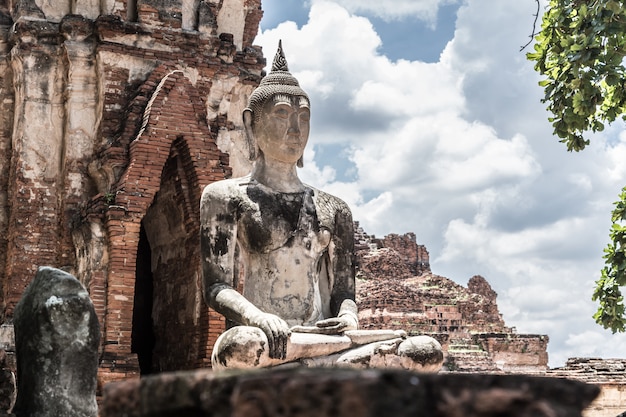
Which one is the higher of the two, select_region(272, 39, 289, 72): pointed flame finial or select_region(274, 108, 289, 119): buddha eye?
select_region(272, 39, 289, 72): pointed flame finial

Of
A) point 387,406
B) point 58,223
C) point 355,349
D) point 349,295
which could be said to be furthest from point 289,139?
point 58,223

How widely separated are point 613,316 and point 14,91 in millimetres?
8346

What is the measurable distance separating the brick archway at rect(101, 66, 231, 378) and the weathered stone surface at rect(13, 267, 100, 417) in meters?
7.35

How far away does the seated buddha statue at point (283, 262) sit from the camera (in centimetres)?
542

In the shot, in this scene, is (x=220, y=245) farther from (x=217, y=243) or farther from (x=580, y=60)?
(x=580, y=60)

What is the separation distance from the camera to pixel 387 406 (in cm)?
156

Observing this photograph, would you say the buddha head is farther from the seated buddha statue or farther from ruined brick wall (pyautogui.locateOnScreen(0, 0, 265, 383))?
ruined brick wall (pyautogui.locateOnScreen(0, 0, 265, 383))

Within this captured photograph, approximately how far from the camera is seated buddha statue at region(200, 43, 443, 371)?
17.8 feet

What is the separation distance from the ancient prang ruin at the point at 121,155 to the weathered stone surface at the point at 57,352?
728cm

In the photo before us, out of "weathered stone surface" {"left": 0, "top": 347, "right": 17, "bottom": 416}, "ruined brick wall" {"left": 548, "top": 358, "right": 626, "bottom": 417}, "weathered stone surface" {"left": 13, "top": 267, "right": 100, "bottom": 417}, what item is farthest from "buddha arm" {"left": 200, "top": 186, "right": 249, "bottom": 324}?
"ruined brick wall" {"left": 548, "top": 358, "right": 626, "bottom": 417}

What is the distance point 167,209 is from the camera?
1327 cm

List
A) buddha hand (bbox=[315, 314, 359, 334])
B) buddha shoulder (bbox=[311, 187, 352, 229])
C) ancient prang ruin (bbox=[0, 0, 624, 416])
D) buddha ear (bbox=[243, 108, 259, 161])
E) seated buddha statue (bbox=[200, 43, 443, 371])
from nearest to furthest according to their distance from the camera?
1. seated buddha statue (bbox=[200, 43, 443, 371])
2. buddha hand (bbox=[315, 314, 359, 334])
3. buddha shoulder (bbox=[311, 187, 352, 229])
4. buddha ear (bbox=[243, 108, 259, 161])
5. ancient prang ruin (bbox=[0, 0, 624, 416])

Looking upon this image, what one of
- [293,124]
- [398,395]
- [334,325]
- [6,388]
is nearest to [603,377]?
[293,124]

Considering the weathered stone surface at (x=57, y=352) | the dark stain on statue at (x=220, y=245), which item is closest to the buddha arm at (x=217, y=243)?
the dark stain on statue at (x=220, y=245)
